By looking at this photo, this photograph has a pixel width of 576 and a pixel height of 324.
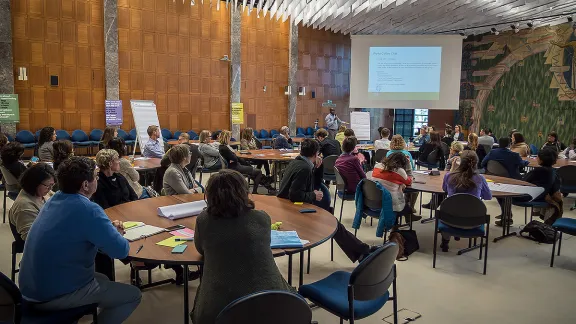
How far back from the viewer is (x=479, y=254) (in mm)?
5074

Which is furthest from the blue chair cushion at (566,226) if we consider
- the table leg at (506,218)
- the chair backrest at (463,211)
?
the table leg at (506,218)

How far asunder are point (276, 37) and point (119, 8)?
541cm

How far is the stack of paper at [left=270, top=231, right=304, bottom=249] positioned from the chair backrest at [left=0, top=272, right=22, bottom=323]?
137cm

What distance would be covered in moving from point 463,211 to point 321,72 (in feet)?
42.4

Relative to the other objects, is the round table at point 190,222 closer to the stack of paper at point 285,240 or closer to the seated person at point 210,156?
the stack of paper at point 285,240

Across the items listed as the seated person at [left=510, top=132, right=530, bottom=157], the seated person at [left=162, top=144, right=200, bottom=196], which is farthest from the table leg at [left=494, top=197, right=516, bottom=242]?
the seated person at [left=162, top=144, right=200, bottom=196]

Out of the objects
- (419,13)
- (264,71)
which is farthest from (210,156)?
(419,13)

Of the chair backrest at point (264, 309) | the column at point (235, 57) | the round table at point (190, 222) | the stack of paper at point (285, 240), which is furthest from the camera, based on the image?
the column at point (235, 57)

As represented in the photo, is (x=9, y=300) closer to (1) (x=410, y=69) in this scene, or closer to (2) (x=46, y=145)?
(2) (x=46, y=145)

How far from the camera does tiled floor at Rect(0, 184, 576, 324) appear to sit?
3598 millimetres

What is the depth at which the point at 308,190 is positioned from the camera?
4320 mm

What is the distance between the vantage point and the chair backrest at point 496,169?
6593mm

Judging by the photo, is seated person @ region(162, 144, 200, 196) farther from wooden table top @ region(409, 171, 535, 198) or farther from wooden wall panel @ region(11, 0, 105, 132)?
wooden wall panel @ region(11, 0, 105, 132)

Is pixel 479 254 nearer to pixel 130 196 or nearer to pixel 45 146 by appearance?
pixel 130 196
